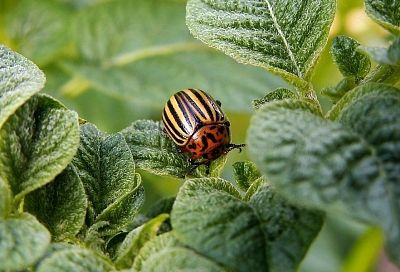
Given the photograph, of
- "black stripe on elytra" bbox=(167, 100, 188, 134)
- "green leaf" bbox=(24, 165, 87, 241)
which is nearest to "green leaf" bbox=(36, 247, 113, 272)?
"green leaf" bbox=(24, 165, 87, 241)

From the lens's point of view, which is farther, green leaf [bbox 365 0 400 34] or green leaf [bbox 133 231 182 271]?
green leaf [bbox 365 0 400 34]

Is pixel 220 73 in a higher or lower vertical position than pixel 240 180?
lower

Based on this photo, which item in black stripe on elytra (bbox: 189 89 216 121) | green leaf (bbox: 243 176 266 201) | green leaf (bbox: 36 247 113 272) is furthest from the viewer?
black stripe on elytra (bbox: 189 89 216 121)

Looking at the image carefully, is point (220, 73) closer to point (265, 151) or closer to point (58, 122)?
point (58, 122)

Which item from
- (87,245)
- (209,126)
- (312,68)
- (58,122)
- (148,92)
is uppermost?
(312,68)

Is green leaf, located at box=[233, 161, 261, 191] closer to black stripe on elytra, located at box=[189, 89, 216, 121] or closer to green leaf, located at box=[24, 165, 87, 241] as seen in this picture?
green leaf, located at box=[24, 165, 87, 241]

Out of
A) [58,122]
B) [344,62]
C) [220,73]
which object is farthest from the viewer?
[220,73]

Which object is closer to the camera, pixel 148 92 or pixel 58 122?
pixel 58 122

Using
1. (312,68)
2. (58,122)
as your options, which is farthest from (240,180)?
(58,122)
